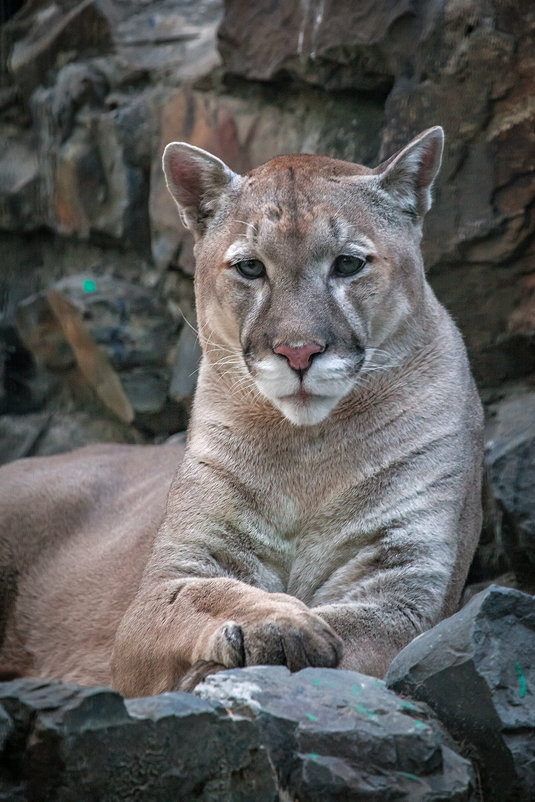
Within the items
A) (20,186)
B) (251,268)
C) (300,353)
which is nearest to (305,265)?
(251,268)

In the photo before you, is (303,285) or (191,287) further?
(191,287)

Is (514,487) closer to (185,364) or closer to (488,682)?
(488,682)

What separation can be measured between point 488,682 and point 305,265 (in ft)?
5.28

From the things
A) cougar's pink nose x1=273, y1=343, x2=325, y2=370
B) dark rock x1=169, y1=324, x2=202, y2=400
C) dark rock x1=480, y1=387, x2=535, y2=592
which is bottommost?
dark rock x1=169, y1=324, x2=202, y2=400

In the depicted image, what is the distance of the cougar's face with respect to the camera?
3.46 metres

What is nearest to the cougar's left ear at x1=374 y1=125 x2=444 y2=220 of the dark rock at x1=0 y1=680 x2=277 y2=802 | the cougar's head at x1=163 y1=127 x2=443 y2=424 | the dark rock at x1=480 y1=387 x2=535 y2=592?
the cougar's head at x1=163 y1=127 x2=443 y2=424

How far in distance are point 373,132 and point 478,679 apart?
3.55m

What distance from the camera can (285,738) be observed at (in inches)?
92.0

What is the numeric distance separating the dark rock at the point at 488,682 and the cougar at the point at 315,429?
351 mm

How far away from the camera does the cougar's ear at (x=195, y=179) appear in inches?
161

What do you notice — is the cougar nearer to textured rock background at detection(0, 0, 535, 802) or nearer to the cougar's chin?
the cougar's chin

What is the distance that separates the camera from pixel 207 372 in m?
4.12

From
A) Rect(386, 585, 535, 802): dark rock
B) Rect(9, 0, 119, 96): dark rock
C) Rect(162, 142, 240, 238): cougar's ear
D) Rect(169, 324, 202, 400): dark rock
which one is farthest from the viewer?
Rect(9, 0, 119, 96): dark rock

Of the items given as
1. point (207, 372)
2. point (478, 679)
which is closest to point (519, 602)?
point (478, 679)
